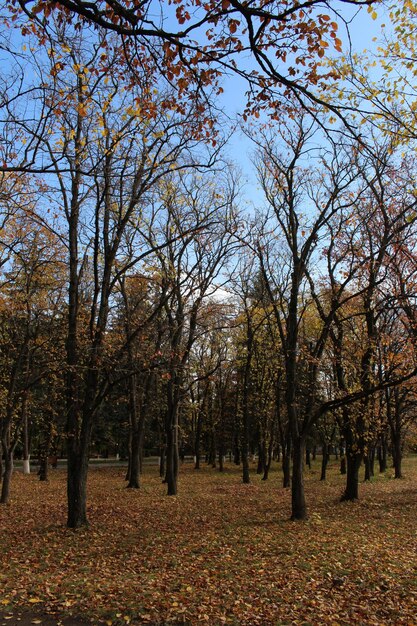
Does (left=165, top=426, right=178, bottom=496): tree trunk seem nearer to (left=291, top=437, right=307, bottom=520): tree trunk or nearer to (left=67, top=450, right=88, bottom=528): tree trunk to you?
(left=291, top=437, right=307, bottom=520): tree trunk

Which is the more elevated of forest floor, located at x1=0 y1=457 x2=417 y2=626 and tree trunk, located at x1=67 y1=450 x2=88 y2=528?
tree trunk, located at x1=67 y1=450 x2=88 y2=528

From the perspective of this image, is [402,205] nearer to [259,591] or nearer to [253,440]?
[259,591]

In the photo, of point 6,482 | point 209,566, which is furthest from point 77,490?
point 6,482

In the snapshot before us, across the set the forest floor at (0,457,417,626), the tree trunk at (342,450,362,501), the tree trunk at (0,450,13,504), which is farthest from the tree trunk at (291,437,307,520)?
the tree trunk at (0,450,13,504)

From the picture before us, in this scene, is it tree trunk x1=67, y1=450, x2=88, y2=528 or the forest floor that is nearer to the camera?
the forest floor

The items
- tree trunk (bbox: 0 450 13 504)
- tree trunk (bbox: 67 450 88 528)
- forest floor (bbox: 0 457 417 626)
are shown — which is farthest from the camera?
tree trunk (bbox: 0 450 13 504)

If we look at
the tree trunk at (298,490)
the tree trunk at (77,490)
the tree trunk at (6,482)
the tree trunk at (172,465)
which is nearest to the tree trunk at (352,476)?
the tree trunk at (298,490)

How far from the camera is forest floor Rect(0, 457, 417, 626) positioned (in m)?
5.39

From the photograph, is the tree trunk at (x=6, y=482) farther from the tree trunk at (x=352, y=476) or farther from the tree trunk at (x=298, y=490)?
the tree trunk at (x=352, y=476)

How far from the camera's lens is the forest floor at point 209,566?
17.7 feet

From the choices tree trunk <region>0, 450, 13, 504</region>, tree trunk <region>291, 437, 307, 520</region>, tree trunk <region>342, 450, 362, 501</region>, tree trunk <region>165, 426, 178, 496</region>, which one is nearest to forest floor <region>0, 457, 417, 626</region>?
tree trunk <region>291, 437, 307, 520</region>

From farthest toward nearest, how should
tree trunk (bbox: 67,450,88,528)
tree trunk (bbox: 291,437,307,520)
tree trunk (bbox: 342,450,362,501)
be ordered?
tree trunk (bbox: 342,450,362,501)
tree trunk (bbox: 291,437,307,520)
tree trunk (bbox: 67,450,88,528)

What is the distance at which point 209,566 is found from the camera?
7.34 meters

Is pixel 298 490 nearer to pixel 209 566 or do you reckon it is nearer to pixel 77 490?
pixel 209 566
